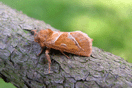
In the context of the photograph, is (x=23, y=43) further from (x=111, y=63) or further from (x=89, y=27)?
(x=89, y=27)

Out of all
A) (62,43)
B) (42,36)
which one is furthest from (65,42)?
(42,36)

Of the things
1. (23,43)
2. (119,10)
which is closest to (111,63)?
(23,43)

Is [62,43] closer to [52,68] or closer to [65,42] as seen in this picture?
[65,42]

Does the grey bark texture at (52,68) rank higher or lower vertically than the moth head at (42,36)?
lower

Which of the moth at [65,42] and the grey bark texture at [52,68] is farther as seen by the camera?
the moth at [65,42]

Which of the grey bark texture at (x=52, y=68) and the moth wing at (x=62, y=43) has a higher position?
the moth wing at (x=62, y=43)

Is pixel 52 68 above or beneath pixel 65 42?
beneath
